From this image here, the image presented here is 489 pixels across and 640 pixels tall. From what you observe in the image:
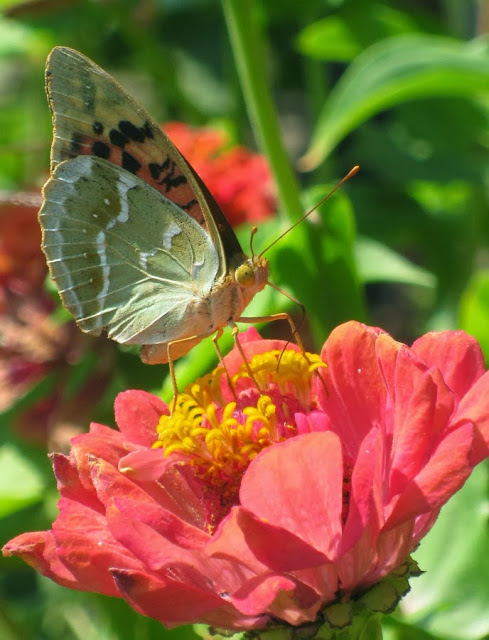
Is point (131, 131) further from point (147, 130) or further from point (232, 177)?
point (232, 177)

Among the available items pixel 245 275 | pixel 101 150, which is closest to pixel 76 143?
pixel 101 150

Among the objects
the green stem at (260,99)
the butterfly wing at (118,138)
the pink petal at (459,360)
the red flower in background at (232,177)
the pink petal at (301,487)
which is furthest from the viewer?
the red flower in background at (232,177)

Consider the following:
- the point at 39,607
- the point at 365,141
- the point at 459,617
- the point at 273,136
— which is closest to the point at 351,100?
the point at 273,136

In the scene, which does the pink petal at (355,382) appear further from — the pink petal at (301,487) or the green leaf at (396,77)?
the green leaf at (396,77)

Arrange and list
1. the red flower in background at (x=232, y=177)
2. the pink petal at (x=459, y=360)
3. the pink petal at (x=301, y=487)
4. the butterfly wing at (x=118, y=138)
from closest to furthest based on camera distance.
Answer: the pink petal at (x=301, y=487) < the pink petal at (x=459, y=360) < the butterfly wing at (x=118, y=138) < the red flower in background at (x=232, y=177)

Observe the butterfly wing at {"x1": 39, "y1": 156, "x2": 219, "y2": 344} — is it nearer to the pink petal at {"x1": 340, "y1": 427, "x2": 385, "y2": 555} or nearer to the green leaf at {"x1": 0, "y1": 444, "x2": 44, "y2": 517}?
the green leaf at {"x1": 0, "y1": 444, "x2": 44, "y2": 517}

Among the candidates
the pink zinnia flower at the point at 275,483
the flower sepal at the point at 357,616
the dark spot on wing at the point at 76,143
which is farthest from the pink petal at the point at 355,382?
the dark spot on wing at the point at 76,143

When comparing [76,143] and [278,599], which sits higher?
[76,143]

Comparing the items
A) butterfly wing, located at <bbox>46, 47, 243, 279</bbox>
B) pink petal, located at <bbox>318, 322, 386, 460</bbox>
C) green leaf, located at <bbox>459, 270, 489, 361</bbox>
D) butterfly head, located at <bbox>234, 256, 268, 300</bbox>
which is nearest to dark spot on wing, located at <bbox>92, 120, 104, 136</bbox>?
butterfly wing, located at <bbox>46, 47, 243, 279</bbox>
